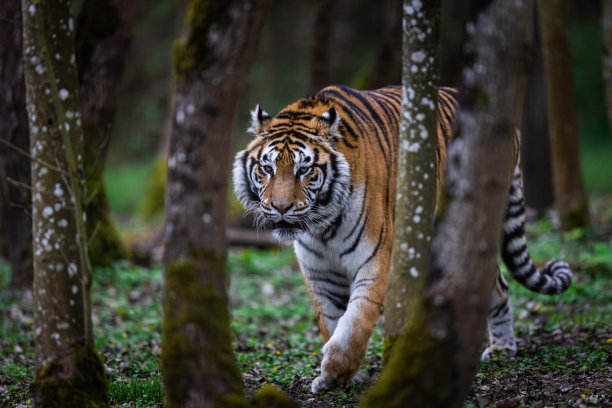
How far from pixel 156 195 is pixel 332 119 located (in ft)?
36.8

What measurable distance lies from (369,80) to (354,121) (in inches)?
194

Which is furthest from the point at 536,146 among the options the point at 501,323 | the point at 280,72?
the point at 280,72

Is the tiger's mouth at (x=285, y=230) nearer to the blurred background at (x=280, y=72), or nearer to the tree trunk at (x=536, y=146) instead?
the tree trunk at (x=536, y=146)

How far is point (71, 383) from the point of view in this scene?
330cm

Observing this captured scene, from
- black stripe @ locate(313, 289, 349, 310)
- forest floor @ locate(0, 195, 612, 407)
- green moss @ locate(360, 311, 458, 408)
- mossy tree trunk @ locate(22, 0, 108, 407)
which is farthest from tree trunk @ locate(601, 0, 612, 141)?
mossy tree trunk @ locate(22, 0, 108, 407)

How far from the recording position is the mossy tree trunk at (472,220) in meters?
2.56

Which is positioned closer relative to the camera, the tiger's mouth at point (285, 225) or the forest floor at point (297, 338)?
the forest floor at point (297, 338)

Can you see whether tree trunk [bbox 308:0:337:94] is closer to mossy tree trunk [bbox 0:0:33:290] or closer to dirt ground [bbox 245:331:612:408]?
mossy tree trunk [bbox 0:0:33:290]

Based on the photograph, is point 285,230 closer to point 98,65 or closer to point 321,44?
point 98,65

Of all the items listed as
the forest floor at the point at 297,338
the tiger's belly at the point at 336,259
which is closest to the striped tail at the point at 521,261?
the forest floor at the point at 297,338

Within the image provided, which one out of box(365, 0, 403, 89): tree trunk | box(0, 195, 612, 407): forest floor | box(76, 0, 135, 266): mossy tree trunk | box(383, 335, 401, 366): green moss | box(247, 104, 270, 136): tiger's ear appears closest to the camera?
box(383, 335, 401, 366): green moss

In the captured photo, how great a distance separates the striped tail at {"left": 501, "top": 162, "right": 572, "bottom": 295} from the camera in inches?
204

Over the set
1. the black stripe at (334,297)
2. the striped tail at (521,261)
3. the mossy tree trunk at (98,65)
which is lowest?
the black stripe at (334,297)

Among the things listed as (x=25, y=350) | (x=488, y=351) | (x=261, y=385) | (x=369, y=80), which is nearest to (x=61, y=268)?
(x=261, y=385)
